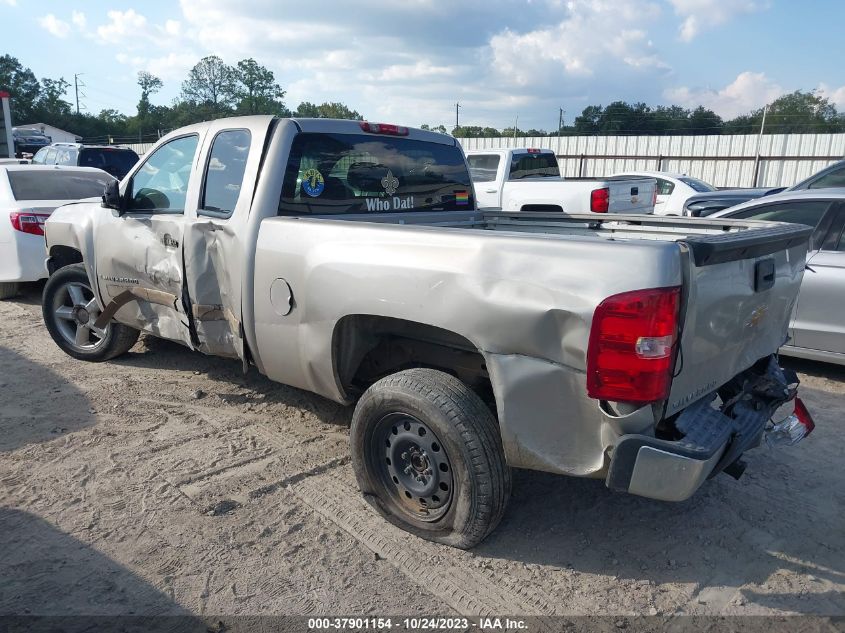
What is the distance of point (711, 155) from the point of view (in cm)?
2614

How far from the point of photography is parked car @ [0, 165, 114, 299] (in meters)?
7.42

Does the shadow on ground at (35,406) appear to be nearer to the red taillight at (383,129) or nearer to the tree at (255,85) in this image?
the red taillight at (383,129)

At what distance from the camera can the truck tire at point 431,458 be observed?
2.93 meters

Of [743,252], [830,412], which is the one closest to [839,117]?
[830,412]

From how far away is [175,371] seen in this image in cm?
559

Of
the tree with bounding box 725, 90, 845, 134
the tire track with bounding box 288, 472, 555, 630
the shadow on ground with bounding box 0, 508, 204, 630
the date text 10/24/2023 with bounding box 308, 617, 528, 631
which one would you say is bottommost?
the shadow on ground with bounding box 0, 508, 204, 630

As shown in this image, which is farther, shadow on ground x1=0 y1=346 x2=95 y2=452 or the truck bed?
shadow on ground x1=0 y1=346 x2=95 y2=452

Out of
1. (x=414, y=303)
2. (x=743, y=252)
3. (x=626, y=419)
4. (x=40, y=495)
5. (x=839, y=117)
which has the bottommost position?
(x=40, y=495)

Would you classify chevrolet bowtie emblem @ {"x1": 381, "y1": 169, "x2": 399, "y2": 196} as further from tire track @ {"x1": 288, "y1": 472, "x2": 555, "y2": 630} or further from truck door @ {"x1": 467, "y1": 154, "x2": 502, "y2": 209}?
truck door @ {"x1": 467, "y1": 154, "x2": 502, "y2": 209}

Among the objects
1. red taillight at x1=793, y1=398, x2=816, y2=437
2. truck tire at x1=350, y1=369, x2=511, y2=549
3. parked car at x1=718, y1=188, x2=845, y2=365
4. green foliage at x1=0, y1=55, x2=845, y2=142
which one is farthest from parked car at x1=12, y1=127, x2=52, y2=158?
red taillight at x1=793, y1=398, x2=816, y2=437

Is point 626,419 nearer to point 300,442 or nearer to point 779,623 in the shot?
point 779,623

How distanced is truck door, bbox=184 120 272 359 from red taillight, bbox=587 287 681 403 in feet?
7.18

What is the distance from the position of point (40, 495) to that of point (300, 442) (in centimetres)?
146

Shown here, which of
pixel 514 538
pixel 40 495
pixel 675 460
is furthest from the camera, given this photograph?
pixel 40 495
